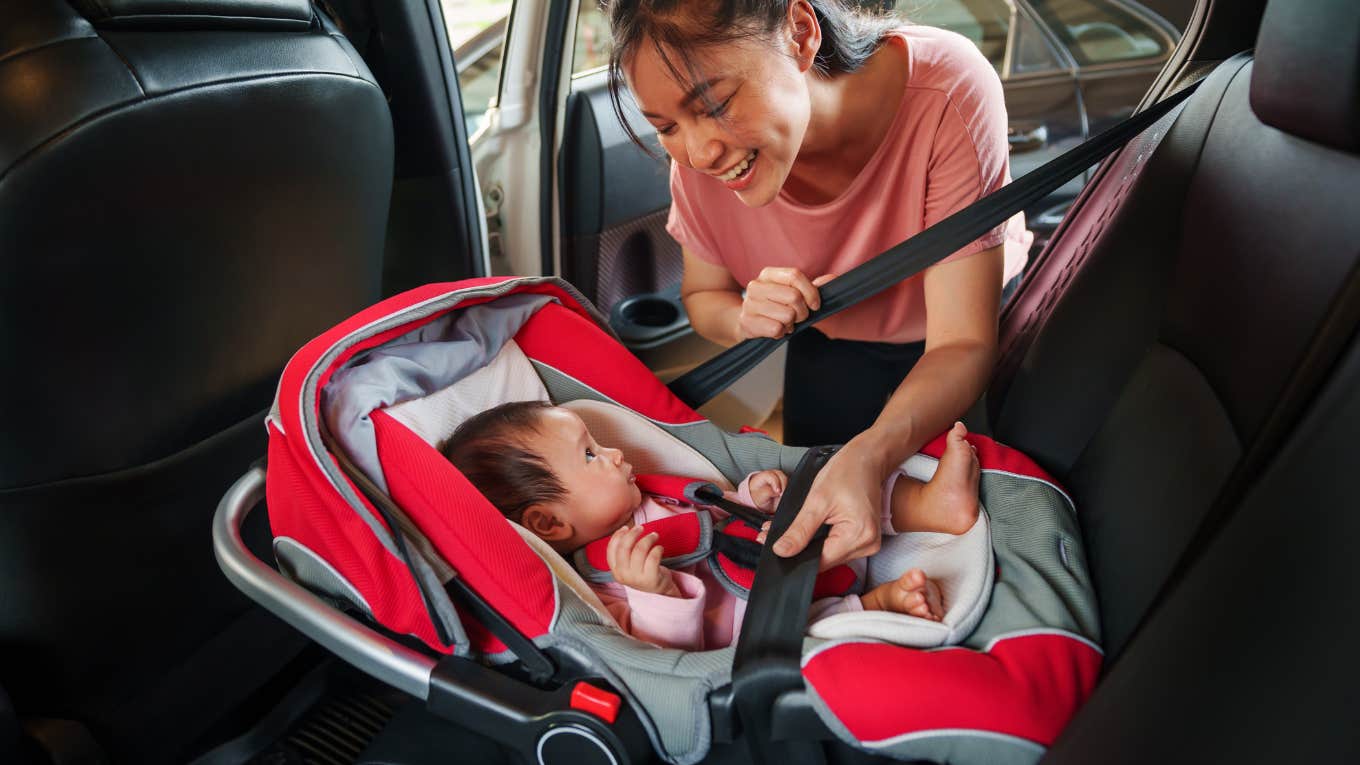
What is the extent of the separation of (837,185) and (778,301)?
0.80ft

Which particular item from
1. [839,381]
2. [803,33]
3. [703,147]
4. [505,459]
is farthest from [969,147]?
[505,459]

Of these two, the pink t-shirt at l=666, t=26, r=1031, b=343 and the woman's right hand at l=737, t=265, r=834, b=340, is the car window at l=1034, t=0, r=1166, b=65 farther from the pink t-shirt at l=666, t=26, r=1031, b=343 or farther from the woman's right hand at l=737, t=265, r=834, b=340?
the woman's right hand at l=737, t=265, r=834, b=340

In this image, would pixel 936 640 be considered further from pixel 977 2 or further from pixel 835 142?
pixel 977 2

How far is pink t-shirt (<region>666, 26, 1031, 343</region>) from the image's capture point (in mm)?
1232

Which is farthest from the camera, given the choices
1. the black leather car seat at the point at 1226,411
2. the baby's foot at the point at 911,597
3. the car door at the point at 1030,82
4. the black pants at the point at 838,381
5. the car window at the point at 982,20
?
the car window at the point at 982,20

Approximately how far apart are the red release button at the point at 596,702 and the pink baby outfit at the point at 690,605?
17cm

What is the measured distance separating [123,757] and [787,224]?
1.19m

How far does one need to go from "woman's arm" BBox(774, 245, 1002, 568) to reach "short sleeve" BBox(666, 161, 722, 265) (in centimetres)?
38

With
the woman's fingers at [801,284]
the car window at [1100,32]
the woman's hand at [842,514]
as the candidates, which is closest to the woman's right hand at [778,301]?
the woman's fingers at [801,284]

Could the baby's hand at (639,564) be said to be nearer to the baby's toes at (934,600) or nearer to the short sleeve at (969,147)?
the baby's toes at (934,600)

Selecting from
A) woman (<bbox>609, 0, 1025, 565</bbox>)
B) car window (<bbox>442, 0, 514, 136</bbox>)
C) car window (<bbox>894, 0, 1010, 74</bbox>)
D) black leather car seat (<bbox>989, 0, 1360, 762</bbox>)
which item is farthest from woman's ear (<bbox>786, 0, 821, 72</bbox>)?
car window (<bbox>894, 0, 1010, 74</bbox>)

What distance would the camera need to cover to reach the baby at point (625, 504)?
108cm

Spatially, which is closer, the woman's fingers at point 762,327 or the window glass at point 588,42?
the woman's fingers at point 762,327

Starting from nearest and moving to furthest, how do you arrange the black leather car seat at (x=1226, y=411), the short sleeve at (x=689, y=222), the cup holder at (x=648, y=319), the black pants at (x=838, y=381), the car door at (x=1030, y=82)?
the black leather car seat at (x=1226, y=411) → the short sleeve at (x=689, y=222) → the black pants at (x=838, y=381) → the cup holder at (x=648, y=319) → the car door at (x=1030, y=82)
